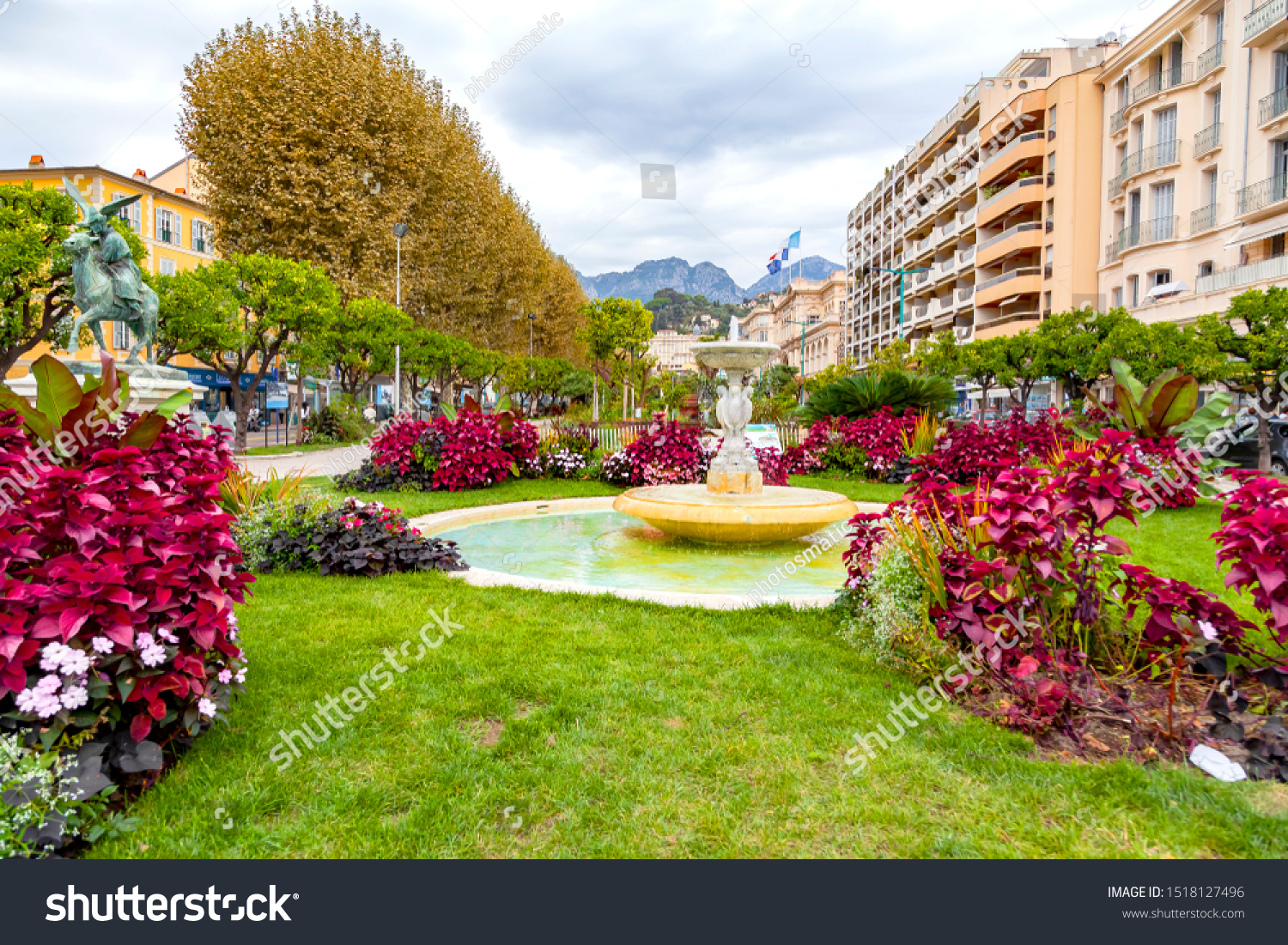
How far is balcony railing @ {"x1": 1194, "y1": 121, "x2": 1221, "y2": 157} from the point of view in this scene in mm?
28062

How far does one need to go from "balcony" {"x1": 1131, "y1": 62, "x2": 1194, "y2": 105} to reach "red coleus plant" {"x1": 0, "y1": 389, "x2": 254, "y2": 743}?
38.4m

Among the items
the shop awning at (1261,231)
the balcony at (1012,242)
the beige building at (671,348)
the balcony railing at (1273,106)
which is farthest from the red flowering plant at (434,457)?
the beige building at (671,348)

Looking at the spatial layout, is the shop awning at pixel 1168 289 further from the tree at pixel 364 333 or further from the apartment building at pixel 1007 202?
the tree at pixel 364 333

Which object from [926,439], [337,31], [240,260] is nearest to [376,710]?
[926,439]

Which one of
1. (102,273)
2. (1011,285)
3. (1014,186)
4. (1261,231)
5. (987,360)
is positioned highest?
(1014,186)

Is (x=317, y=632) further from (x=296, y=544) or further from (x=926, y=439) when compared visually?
(x=926, y=439)

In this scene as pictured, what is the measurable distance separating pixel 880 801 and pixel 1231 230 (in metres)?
33.1

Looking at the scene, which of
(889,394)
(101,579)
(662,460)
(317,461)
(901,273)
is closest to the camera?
(101,579)

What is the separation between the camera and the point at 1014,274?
42094 millimetres

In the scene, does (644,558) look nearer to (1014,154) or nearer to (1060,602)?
(1060,602)

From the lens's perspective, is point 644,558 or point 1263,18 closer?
point 644,558

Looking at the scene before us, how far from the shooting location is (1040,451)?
40.0ft

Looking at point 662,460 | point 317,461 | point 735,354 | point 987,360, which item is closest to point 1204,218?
point 987,360

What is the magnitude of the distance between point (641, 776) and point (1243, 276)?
102 ft
